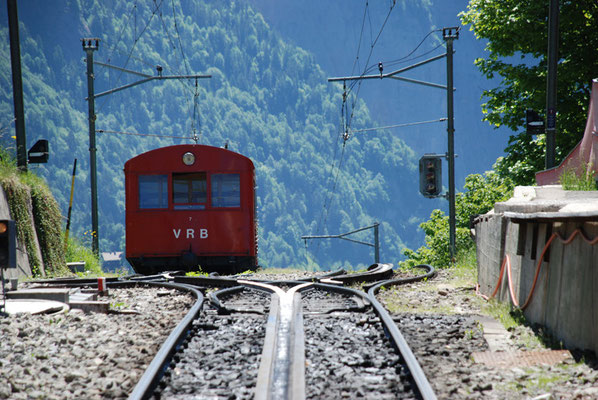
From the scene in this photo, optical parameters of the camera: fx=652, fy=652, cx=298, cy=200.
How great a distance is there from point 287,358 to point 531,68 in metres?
17.2

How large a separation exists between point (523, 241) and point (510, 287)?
1.96ft

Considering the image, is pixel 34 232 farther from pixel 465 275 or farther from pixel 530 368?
pixel 530 368

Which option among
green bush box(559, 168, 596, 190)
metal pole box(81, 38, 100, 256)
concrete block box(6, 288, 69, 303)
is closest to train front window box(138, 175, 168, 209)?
metal pole box(81, 38, 100, 256)

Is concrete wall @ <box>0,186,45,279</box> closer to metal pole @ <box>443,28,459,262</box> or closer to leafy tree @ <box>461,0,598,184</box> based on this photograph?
metal pole @ <box>443,28,459,262</box>

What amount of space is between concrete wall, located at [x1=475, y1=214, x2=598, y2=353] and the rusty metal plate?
180 mm

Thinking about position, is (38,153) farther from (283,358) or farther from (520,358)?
(520,358)

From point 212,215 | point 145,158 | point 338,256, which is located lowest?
point 338,256

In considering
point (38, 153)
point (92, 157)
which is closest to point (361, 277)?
point (38, 153)

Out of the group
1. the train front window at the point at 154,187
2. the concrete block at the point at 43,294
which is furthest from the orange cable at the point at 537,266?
the train front window at the point at 154,187

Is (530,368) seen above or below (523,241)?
below

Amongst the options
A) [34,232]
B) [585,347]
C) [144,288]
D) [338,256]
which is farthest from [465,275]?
[338,256]

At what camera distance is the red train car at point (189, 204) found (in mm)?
14203

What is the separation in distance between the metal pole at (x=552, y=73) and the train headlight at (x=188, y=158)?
729 cm

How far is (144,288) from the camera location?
9961 millimetres
